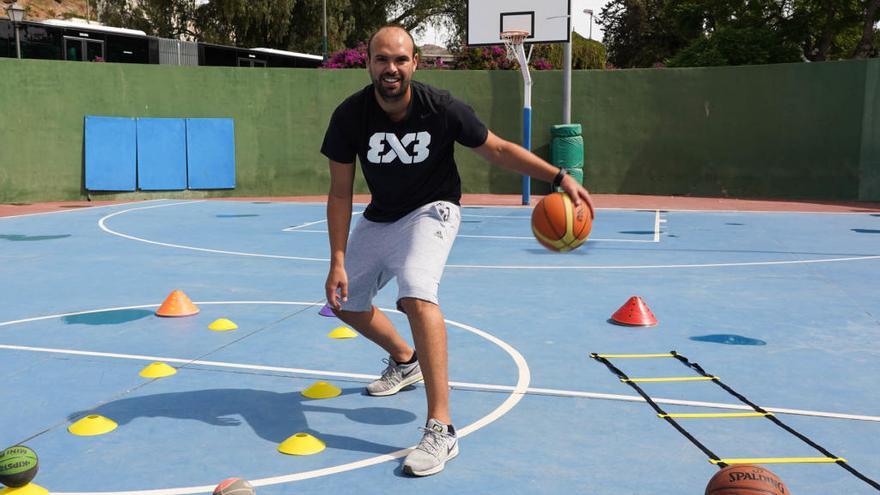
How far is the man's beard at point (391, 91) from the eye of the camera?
424 cm

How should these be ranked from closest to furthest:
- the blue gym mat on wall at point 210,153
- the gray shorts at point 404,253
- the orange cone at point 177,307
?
the gray shorts at point 404,253
the orange cone at point 177,307
the blue gym mat on wall at point 210,153

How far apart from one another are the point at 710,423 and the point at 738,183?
17424mm

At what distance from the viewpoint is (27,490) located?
12.0 feet

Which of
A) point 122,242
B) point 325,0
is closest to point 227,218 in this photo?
point 122,242

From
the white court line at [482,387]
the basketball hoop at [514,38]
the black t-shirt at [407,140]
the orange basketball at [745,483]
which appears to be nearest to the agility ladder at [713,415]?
the white court line at [482,387]

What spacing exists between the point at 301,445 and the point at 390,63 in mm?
1944

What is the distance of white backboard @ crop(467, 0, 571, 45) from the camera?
61.1 feet

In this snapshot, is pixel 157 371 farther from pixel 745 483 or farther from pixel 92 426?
pixel 745 483

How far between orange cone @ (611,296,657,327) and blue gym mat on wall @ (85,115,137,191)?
16.0 m

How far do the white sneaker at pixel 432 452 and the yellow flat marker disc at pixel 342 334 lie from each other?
264 centimetres

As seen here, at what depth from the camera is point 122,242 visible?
1256cm

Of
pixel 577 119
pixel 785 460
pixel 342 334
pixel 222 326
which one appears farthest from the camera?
pixel 577 119

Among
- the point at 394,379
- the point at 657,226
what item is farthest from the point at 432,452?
the point at 657,226

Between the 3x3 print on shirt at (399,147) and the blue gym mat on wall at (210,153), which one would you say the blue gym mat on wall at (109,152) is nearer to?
the blue gym mat on wall at (210,153)
